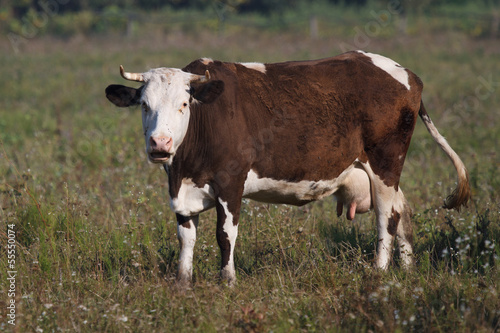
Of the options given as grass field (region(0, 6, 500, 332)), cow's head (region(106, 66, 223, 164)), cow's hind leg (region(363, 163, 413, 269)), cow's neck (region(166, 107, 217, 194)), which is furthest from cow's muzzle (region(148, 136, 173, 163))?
cow's hind leg (region(363, 163, 413, 269))

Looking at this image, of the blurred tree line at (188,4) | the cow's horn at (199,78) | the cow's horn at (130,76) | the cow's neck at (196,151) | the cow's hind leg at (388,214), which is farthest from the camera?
the blurred tree line at (188,4)

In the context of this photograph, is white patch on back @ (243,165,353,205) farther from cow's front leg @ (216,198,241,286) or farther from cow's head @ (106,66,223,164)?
cow's head @ (106,66,223,164)

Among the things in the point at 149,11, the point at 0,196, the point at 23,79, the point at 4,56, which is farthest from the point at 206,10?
the point at 0,196

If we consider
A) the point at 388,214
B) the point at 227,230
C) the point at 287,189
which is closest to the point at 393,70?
the point at 388,214

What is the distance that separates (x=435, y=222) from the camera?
19.7 ft

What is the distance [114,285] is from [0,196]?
293 centimetres

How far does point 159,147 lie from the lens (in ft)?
14.1

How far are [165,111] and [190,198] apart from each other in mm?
780

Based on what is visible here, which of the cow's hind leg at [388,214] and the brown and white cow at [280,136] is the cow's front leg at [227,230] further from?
the cow's hind leg at [388,214]

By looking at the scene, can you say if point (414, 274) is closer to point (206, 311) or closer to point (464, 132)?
point (206, 311)

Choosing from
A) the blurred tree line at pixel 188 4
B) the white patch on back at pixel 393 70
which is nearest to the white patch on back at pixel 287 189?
the white patch on back at pixel 393 70

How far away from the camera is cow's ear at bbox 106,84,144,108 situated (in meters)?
4.85

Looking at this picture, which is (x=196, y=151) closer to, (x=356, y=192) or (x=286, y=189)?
(x=286, y=189)

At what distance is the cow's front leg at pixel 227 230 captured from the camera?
190 inches
